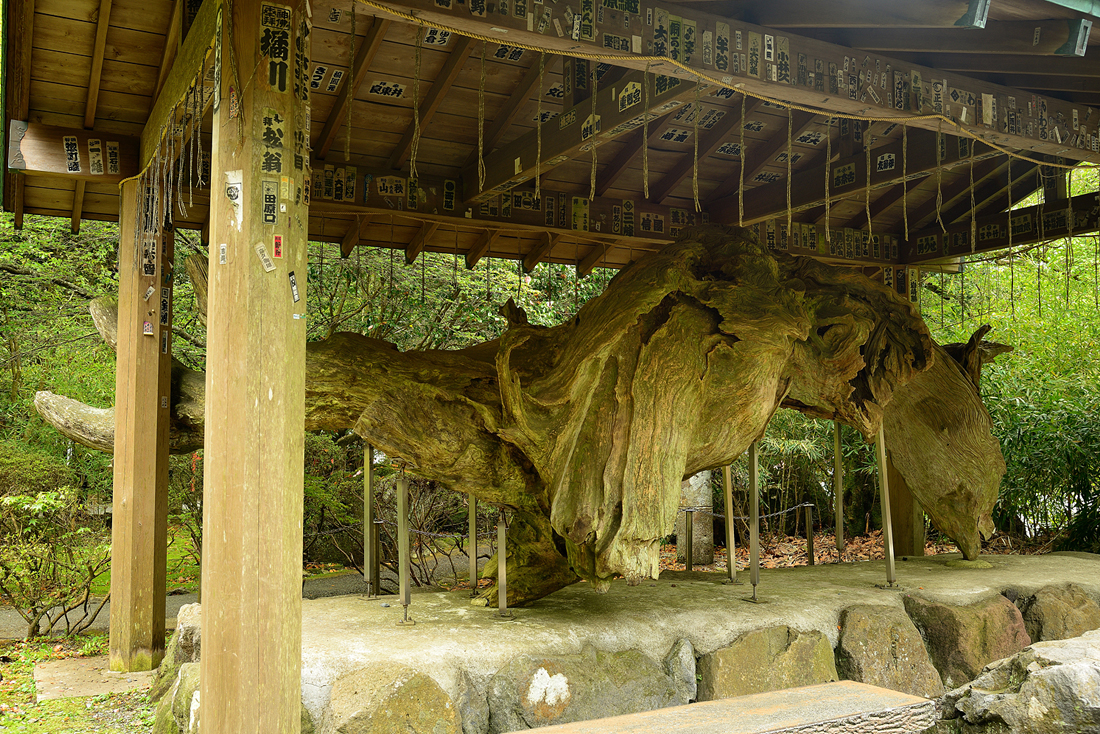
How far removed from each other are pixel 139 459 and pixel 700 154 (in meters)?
5.07

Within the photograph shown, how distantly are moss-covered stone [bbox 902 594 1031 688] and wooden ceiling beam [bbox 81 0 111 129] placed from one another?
6606mm

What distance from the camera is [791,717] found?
10.7 feet

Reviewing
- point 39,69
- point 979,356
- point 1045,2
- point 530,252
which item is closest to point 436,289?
point 530,252

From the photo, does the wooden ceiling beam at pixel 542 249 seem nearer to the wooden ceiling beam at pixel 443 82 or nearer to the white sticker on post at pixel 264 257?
the wooden ceiling beam at pixel 443 82

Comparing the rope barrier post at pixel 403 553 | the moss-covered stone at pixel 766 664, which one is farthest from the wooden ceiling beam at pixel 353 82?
the moss-covered stone at pixel 766 664

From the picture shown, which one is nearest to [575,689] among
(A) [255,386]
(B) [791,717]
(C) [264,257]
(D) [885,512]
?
(B) [791,717]

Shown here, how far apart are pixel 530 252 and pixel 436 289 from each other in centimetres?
209

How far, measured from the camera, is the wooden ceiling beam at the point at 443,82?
4883 millimetres

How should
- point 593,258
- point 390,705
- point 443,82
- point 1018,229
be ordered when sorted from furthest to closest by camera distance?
1. point 593,258
2. point 1018,229
3. point 443,82
4. point 390,705

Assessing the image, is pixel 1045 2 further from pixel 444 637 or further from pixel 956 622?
pixel 444 637

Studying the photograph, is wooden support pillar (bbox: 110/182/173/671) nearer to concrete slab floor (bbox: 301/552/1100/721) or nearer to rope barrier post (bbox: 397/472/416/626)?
concrete slab floor (bbox: 301/552/1100/721)

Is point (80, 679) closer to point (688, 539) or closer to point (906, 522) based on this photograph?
point (688, 539)

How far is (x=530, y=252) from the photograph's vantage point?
24.8 ft

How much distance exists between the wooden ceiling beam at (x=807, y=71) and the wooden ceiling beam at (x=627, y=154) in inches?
60.3
